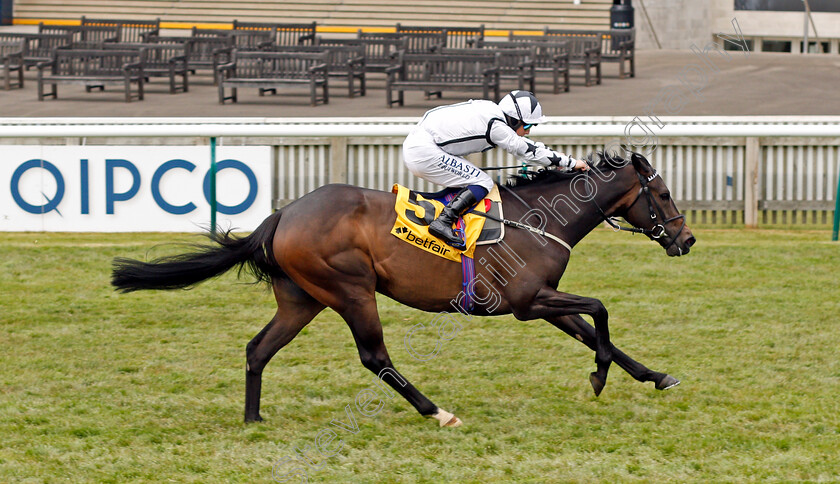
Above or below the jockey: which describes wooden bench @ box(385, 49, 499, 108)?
above

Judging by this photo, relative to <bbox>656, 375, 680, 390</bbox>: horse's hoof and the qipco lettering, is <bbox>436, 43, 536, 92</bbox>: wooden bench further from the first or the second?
<bbox>656, 375, 680, 390</bbox>: horse's hoof

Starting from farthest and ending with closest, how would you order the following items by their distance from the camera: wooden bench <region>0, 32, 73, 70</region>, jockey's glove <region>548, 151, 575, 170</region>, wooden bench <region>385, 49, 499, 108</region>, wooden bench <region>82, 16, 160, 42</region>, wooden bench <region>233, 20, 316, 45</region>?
wooden bench <region>82, 16, 160, 42</region> → wooden bench <region>233, 20, 316, 45</region> → wooden bench <region>0, 32, 73, 70</region> → wooden bench <region>385, 49, 499, 108</region> → jockey's glove <region>548, 151, 575, 170</region>

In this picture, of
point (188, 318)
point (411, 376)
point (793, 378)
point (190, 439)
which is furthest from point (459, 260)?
point (188, 318)

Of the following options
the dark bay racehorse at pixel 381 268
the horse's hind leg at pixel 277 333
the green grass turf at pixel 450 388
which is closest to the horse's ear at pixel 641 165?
the dark bay racehorse at pixel 381 268

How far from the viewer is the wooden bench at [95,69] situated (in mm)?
15828

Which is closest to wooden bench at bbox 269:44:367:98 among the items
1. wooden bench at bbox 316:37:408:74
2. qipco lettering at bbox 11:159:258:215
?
wooden bench at bbox 316:37:408:74

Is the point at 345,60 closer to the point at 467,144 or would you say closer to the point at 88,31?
the point at 88,31

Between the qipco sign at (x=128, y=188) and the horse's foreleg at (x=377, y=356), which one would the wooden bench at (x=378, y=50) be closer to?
the qipco sign at (x=128, y=188)

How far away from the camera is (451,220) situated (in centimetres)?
535

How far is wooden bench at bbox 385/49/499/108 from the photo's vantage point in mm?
14969

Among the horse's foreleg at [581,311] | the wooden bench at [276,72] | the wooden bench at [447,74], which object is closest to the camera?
the horse's foreleg at [581,311]

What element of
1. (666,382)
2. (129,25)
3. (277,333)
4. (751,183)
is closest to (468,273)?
(277,333)

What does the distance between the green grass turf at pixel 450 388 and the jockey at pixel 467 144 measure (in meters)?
→ 1.08

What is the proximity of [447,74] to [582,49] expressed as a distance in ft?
11.5
